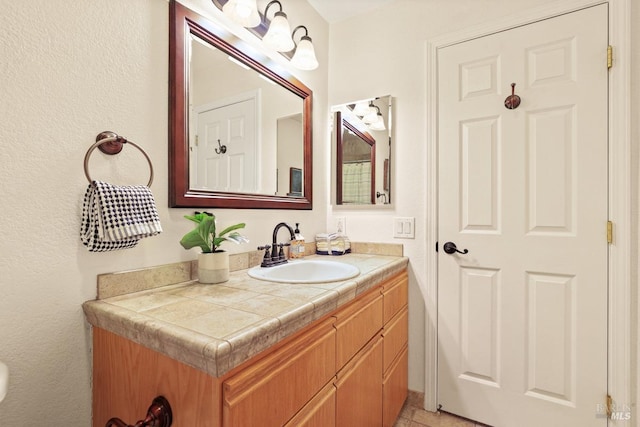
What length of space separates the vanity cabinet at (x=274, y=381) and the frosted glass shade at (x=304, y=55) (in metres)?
1.23

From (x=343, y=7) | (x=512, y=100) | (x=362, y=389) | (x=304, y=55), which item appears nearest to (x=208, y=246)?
(x=362, y=389)

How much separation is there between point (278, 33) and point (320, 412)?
1.58 metres

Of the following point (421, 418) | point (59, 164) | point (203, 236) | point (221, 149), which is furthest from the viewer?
point (421, 418)

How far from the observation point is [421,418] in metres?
1.66

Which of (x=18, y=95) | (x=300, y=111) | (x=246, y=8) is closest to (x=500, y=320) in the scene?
(x=300, y=111)

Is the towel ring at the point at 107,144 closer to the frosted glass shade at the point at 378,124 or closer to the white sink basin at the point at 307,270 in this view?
the white sink basin at the point at 307,270

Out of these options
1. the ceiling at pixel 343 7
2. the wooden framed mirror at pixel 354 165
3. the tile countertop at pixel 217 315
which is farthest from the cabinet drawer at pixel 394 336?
the ceiling at pixel 343 7

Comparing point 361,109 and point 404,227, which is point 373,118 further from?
point 404,227

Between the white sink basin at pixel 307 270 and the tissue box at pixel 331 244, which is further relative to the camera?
the tissue box at pixel 331 244

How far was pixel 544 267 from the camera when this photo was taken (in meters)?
1.47

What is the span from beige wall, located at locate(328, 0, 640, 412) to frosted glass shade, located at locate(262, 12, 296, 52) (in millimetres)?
689

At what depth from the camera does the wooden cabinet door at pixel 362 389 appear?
3.40 ft

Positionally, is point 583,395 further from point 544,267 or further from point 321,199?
point 321,199

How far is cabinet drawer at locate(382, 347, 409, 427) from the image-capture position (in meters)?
1.42
